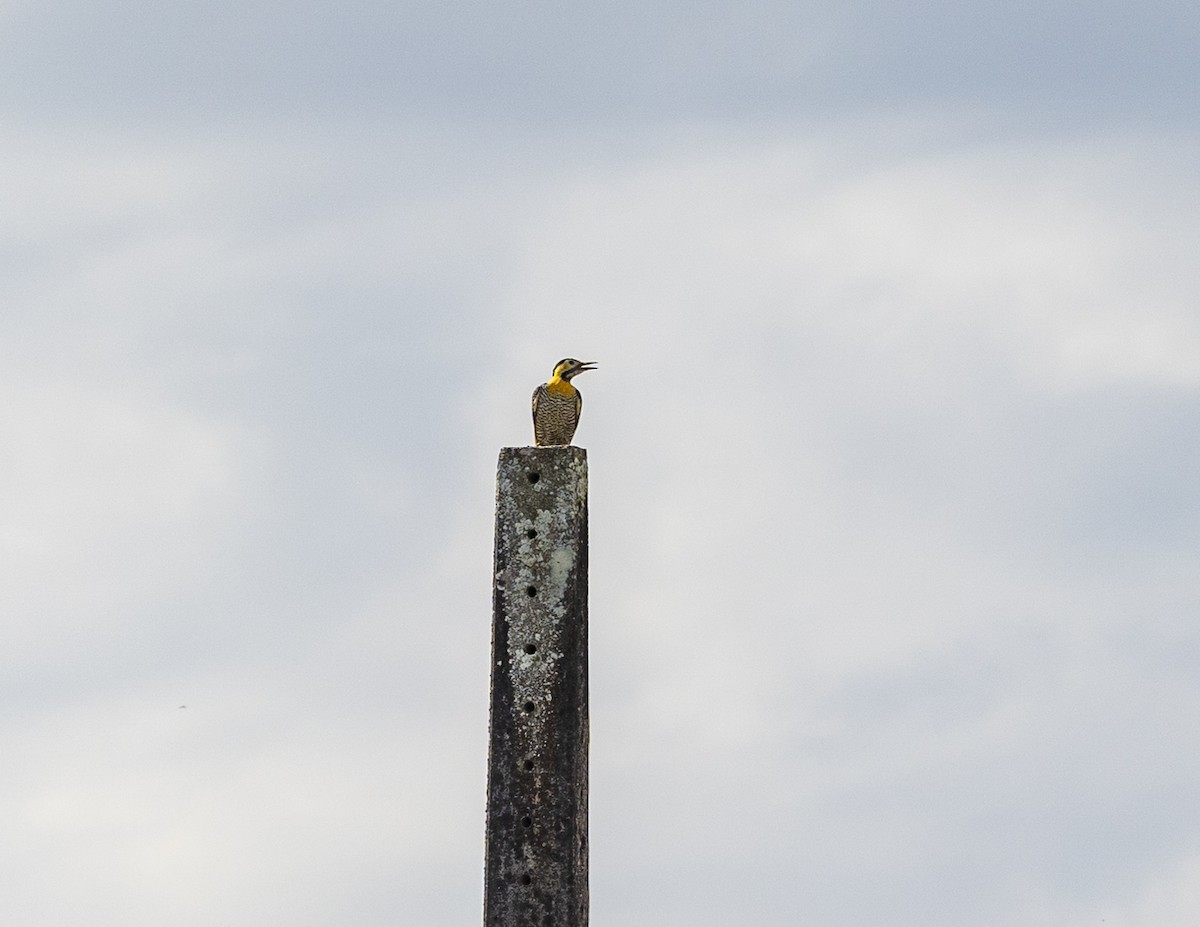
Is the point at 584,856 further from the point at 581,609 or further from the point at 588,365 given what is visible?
the point at 588,365

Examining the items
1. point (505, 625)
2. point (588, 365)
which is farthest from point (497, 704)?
point (588, 365)

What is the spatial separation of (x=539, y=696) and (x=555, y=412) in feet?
9.65

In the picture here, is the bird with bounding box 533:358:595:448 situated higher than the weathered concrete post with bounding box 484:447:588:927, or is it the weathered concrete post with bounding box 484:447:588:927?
the bird with bounding box 533:358:595:448

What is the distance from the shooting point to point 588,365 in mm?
21672

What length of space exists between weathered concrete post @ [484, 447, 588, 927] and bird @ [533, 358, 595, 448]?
2.69 ft

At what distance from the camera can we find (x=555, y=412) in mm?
21203

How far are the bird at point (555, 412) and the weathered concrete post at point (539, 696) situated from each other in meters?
0.82

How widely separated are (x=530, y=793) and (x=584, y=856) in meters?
0.74

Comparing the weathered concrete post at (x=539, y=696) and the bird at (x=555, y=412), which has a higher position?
the bird at (x=555, y=412)

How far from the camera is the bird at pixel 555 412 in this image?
69.5ft

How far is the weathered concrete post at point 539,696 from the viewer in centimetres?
1933

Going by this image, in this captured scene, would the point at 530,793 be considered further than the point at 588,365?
No

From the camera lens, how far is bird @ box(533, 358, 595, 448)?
69.5 ft

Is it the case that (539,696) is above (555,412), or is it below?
below
